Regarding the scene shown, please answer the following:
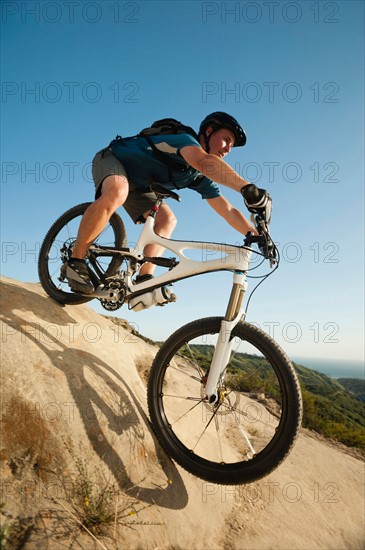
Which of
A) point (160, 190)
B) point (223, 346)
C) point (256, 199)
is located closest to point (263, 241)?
point (256, 199)

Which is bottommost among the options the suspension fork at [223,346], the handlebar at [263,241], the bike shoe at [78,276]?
the suspension fork at [223,346]

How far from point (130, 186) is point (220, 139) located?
1320mm

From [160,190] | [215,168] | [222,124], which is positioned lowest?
[215,168]

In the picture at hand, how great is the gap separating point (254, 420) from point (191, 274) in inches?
129

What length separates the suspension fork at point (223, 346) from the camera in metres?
2.97

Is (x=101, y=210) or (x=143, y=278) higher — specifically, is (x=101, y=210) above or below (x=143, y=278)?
above

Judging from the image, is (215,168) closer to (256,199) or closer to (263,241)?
(256,199)

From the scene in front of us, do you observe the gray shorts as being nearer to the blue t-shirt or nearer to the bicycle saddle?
the blue t-shirt

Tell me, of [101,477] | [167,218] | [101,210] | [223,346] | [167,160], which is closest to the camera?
[101,477]

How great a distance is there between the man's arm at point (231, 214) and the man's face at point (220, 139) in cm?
61

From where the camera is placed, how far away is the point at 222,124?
12.6 ft

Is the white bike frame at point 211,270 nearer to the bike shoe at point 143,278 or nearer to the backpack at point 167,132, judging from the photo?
the bike shoe at point 143,278

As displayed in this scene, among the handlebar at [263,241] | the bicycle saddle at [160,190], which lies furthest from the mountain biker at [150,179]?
the handlebar at [263,241]

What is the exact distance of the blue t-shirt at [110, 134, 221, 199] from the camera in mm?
3597
